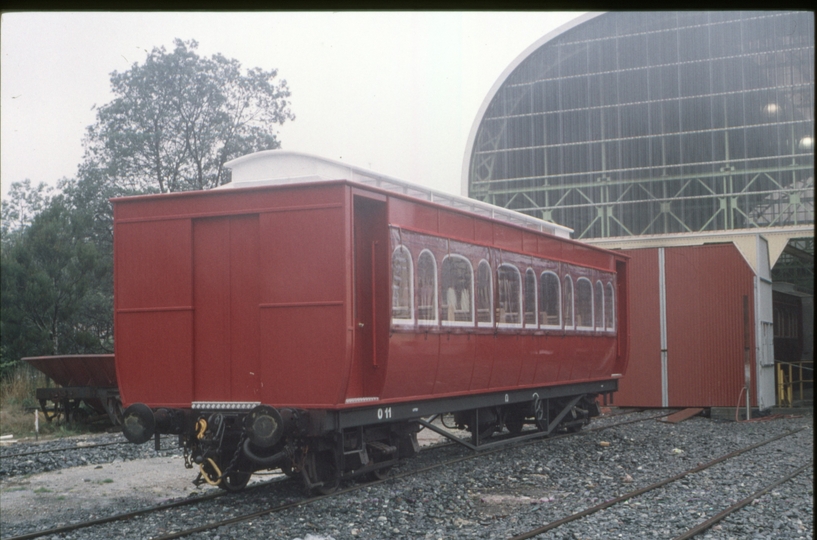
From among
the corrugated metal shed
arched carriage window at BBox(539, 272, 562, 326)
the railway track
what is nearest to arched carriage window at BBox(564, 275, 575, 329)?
arched carriage window at BBox(539, 272, 562, 326)

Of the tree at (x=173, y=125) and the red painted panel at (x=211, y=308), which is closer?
the red painted panel at (x=211, y=308)

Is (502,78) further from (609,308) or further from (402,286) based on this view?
(402,286)

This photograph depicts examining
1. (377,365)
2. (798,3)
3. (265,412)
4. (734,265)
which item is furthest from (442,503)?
(734,265)

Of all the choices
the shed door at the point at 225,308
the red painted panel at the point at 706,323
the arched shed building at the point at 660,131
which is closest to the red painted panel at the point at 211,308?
the shed door at the point at 225,308

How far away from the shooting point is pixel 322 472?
902cm

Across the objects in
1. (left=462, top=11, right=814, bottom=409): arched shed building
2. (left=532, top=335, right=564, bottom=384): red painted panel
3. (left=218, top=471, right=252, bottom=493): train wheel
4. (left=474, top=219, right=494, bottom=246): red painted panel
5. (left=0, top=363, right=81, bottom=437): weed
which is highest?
(left=462, top=11, right=814, bottom=409): arched shed building

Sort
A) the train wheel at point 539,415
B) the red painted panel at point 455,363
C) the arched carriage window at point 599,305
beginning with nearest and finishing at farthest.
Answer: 1. the red painted panel at point 455,363
2. the train wheel at point 539,415
3. the arched carriage window at point 599,305

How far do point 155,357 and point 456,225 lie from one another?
3835mm

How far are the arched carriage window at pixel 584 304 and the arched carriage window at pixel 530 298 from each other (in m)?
1.92

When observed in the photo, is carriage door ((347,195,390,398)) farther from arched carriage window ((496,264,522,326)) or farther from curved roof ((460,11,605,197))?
curved roof ((460,11,605,197))

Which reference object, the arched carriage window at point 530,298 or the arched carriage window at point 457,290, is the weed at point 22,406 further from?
the arched carriage window at point 457,290

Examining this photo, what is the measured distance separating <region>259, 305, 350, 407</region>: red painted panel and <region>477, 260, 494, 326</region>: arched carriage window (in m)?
2.95

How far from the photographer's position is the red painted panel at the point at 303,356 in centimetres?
820

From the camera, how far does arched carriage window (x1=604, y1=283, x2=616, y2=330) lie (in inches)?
612
